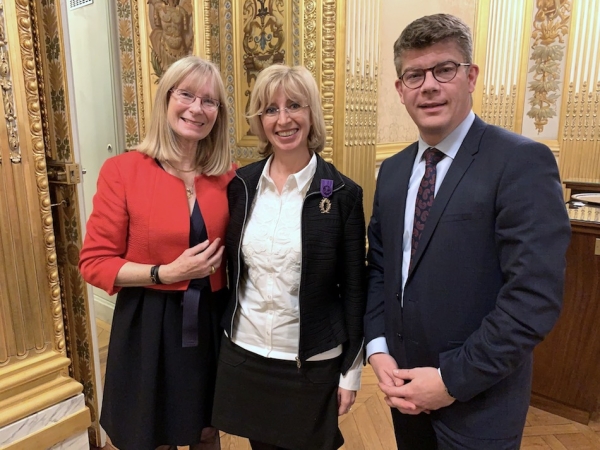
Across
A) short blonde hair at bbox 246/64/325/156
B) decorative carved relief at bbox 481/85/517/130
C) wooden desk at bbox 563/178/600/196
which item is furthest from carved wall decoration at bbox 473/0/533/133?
short blonde hair at bbox 246/64/325/156

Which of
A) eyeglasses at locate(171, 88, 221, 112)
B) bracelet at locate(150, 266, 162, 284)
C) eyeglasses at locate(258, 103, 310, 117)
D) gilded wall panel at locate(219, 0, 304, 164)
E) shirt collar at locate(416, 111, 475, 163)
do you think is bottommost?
bracelet at locate(150, 266, 162, 284)

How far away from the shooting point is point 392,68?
153 inches

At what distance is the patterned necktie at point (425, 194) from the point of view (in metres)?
1.24

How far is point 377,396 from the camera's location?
112 inches

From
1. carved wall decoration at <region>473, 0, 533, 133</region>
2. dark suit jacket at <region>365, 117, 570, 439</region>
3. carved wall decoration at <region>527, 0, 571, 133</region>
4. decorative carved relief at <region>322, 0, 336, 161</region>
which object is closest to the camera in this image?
dark suit jacket at <region>365, 117, 570, 439</region>

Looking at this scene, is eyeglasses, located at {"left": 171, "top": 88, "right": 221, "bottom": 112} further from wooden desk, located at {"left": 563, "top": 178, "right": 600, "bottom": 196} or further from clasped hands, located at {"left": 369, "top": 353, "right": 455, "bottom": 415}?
wooden desk, located at {"left": 563, "top": 178, "right": 600, "bottom": 196}

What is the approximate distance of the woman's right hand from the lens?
1440mm

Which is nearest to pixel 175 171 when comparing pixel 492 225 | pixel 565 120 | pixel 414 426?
pixel 492 225

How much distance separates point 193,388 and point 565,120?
5996mm

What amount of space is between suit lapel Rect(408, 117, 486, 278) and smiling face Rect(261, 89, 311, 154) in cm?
51

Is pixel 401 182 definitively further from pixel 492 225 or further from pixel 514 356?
pixel 514 356

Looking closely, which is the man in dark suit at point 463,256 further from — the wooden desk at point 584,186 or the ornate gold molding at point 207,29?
the wooden desk at point 584,186

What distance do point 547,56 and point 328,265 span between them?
5.84m

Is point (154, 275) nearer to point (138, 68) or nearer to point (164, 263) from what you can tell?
point (164, 263)
